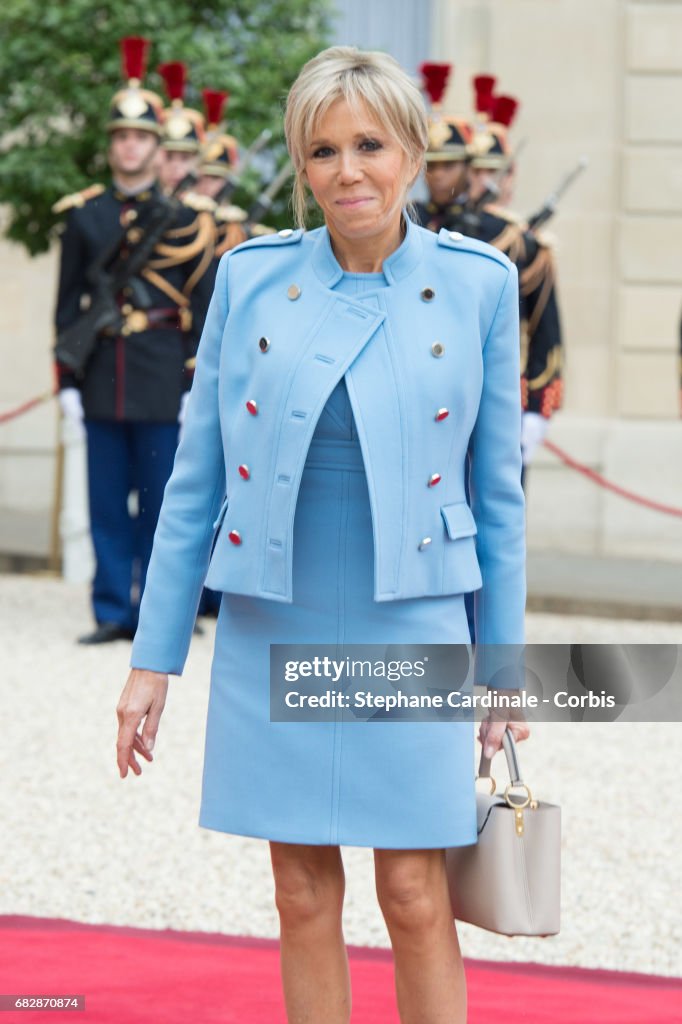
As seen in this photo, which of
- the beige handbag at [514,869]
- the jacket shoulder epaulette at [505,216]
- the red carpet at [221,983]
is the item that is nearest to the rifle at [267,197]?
the jacket shoulder epaulette at [505,216]

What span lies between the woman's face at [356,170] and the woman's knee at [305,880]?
837mm

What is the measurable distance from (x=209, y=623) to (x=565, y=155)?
16.2ft

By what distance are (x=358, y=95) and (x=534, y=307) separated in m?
5.63

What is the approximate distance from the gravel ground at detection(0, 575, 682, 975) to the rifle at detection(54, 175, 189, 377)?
1353 millimetres

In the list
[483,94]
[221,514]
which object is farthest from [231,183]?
[221,514]

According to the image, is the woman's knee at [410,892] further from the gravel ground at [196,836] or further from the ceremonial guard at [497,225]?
the ceremonial guard at [497,225]

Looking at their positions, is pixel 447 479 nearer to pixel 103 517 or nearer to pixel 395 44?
pixel 103 517

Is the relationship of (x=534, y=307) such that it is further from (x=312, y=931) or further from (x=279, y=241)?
(x=312, y=931)

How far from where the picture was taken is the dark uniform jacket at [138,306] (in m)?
8.27

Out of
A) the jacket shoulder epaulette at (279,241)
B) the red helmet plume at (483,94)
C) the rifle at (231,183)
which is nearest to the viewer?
the jacket shoulder epaulette at (279,241)

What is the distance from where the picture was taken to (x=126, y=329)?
8.34 m

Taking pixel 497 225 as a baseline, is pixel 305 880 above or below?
above

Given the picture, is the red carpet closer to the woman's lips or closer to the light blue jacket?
the light blue jacket

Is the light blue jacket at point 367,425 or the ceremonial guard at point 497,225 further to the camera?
the ceremonial guard at point 497,225
